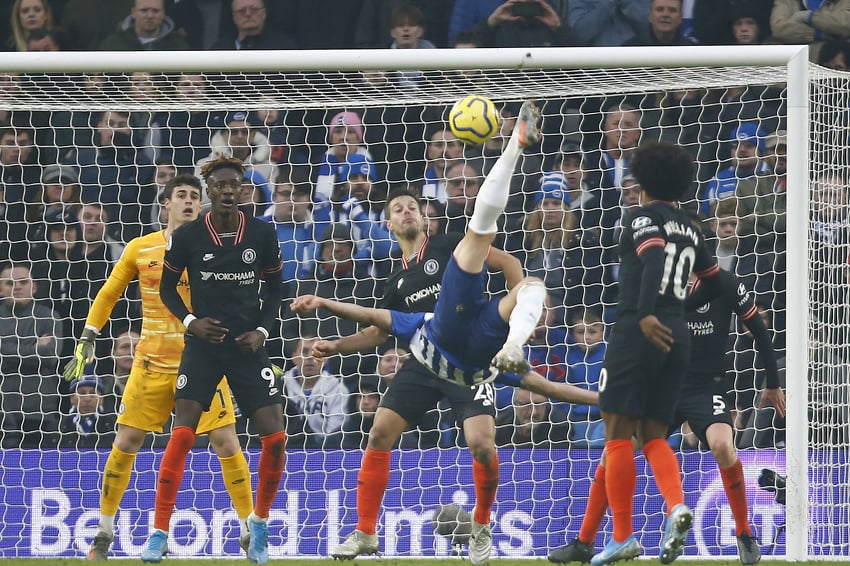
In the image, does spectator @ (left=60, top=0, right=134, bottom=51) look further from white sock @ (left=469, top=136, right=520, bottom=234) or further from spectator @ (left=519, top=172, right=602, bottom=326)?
white sock @ (left=469, top=136, right=520, bottom=234)

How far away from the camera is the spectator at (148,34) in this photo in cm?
1073

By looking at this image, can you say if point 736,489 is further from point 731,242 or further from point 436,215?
point 436,215

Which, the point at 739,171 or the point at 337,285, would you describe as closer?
the point at 739,171

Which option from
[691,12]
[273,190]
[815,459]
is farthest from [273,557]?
[691,12]

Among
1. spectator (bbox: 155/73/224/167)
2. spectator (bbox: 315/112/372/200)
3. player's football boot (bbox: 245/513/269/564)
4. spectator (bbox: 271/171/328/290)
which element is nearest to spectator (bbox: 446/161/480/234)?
spectator (bbox: 315/112/372/200)

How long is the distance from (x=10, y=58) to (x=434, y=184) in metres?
3.20

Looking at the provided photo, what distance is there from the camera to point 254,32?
35.1 ft

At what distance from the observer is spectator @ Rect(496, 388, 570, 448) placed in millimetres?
9195

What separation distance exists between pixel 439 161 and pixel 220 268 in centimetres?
283

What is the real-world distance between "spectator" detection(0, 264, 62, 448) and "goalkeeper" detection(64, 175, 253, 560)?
5.67 feet

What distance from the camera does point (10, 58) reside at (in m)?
7.85

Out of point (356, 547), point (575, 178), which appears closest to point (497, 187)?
point (356, 547)

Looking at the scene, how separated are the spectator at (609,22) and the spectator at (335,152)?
6.85ft

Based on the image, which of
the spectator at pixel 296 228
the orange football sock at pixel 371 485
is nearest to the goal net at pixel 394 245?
the spectator at pixel 296 228
